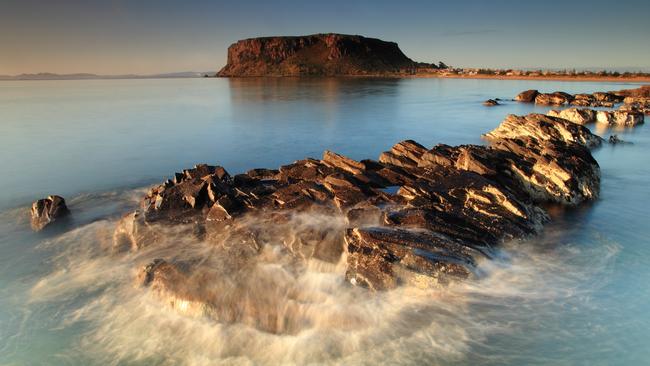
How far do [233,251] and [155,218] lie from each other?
12.6ft

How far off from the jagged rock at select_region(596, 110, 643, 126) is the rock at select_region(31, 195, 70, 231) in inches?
1767

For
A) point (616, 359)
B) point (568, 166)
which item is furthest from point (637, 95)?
point (616, 359)

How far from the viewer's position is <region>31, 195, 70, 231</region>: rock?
553 inches

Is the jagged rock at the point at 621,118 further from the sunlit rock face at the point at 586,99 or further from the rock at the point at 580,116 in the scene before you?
the sunlit rock face at the point at 586,99

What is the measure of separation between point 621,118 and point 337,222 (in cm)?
3902

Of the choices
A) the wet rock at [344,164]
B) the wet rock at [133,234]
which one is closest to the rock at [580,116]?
the wet rock at [344,164]

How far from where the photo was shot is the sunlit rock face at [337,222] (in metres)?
9.70

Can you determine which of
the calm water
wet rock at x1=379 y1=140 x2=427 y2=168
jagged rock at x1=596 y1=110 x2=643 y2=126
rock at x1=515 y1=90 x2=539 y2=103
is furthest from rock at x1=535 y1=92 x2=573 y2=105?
wet rock at x1=379 y1=140 x2=427 y2=168

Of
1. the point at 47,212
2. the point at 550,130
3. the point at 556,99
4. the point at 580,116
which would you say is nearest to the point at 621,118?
the point at 580,116

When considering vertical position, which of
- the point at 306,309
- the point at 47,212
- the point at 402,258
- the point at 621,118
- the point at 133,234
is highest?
the point at 621,118

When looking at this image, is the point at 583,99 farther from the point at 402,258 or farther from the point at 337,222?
the point at 402,258

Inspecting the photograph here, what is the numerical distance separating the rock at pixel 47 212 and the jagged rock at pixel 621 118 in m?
44.9

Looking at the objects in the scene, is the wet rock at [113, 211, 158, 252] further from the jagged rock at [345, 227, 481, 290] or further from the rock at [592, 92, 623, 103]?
the rock at [592, 92, 623, 103]

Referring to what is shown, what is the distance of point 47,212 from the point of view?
47.2 ft
